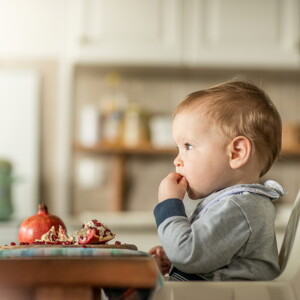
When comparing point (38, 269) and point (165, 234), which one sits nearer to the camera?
point (38, 269)

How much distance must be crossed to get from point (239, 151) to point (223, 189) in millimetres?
78

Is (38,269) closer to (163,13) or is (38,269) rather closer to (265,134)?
(265,134)

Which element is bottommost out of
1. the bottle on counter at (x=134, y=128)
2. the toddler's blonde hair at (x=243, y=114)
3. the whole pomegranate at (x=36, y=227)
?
the bottle on counter at (x=134, y=128)

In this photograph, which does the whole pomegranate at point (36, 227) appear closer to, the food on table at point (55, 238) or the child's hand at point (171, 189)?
the food on table at point (55, 238)

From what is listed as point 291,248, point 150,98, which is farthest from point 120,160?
point 291,248

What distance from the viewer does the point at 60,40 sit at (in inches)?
155

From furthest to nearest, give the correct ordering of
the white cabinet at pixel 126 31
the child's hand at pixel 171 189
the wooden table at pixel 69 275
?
the white cabinet at pixel 126 31 < the child's hand at pixel 171 189 < the wooden table at pixel 69 275

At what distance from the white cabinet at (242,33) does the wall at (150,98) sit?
19 cm

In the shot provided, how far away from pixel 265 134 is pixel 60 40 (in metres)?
2.72

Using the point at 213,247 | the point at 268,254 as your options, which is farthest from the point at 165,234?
the point at 268,254

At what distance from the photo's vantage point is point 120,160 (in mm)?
4094

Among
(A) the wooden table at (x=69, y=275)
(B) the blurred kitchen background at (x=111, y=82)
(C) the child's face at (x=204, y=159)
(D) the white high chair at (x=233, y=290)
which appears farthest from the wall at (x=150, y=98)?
(A) the wooden table at (x=69, y=275)

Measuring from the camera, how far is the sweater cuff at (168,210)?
1.25m

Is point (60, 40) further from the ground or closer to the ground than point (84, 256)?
further from the ground
